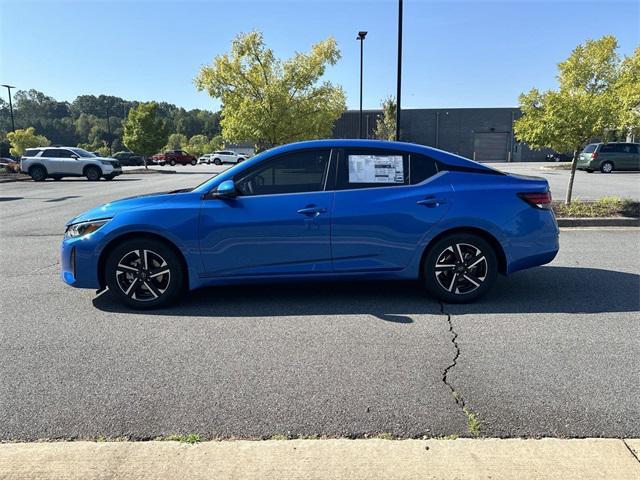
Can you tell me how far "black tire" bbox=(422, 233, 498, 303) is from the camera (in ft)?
15.1

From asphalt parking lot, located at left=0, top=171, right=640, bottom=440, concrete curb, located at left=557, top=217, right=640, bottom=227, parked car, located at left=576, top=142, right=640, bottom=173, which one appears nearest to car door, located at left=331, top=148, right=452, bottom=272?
asphalt parking lot, located at left=0, top=171, right=640, bottom=440

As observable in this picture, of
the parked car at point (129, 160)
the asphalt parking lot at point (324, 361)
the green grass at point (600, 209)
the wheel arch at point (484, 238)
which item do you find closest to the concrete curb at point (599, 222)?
the green grass at point (600, 209)

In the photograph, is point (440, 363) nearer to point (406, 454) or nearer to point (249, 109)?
point (406, 454)

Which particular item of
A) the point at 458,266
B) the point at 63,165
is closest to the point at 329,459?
the point at 458,266

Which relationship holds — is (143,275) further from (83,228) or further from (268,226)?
(268,226)

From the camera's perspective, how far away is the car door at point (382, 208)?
176 inches

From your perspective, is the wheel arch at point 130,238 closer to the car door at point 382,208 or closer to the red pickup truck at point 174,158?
the car door at point 382,208

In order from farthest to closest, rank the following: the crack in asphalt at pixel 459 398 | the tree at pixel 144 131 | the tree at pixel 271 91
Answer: the tree at pixel 144 131 < the tree at pixel 271 91 < the crack in asphalt at pixel 459 398

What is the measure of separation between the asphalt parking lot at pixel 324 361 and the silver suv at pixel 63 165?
2152 centimetres

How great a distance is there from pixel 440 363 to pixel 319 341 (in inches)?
38.5

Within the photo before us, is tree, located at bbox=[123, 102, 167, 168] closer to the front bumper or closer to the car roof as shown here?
the front bumper

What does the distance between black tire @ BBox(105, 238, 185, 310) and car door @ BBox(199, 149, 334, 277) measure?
1.13 feet

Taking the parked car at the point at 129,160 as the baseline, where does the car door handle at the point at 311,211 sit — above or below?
below

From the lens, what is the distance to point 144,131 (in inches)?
1353
